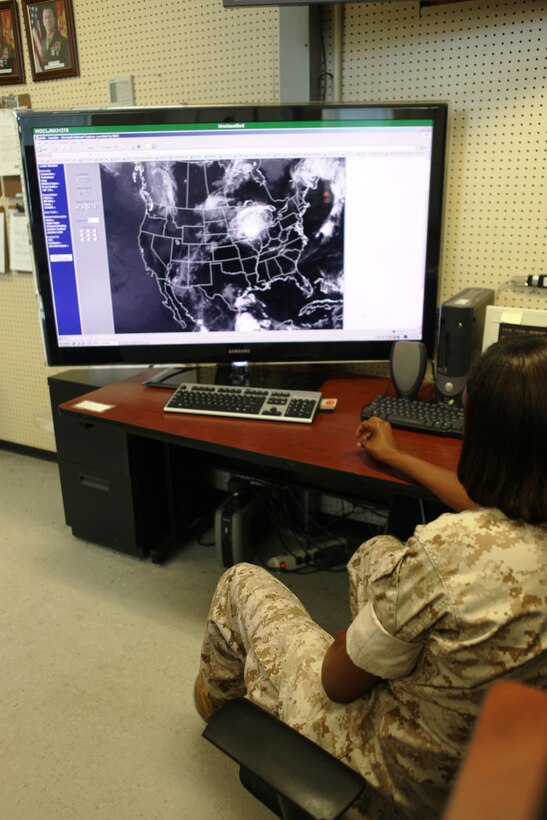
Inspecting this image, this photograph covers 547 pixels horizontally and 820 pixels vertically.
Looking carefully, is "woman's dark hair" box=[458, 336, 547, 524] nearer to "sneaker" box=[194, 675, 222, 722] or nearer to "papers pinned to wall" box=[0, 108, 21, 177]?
"sneaker" box=[194, 675, 222, 722]

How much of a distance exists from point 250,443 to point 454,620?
0.82 m

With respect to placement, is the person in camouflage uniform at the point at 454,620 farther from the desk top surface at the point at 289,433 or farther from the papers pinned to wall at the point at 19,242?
the papers pinned to wall at the point at 19,242

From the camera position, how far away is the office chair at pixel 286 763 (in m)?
0.70

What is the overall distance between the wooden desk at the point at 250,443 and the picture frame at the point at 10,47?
4.73 feet

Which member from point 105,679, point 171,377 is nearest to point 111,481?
point 171,377

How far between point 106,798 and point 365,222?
5.18 feet

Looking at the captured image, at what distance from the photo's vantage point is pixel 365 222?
1.78m

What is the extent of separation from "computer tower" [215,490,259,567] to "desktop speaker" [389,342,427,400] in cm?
76

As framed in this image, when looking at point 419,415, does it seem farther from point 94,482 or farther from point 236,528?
point 94,482

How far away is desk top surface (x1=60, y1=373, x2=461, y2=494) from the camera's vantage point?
142 centimetres

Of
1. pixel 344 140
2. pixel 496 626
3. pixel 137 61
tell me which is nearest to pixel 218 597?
pixel 496 626

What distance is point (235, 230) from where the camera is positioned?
1841 mm

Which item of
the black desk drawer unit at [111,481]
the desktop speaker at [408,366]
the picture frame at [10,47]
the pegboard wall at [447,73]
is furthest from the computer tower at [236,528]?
the picture frame at [10,47]

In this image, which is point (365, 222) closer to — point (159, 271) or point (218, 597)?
point (159, 271)
